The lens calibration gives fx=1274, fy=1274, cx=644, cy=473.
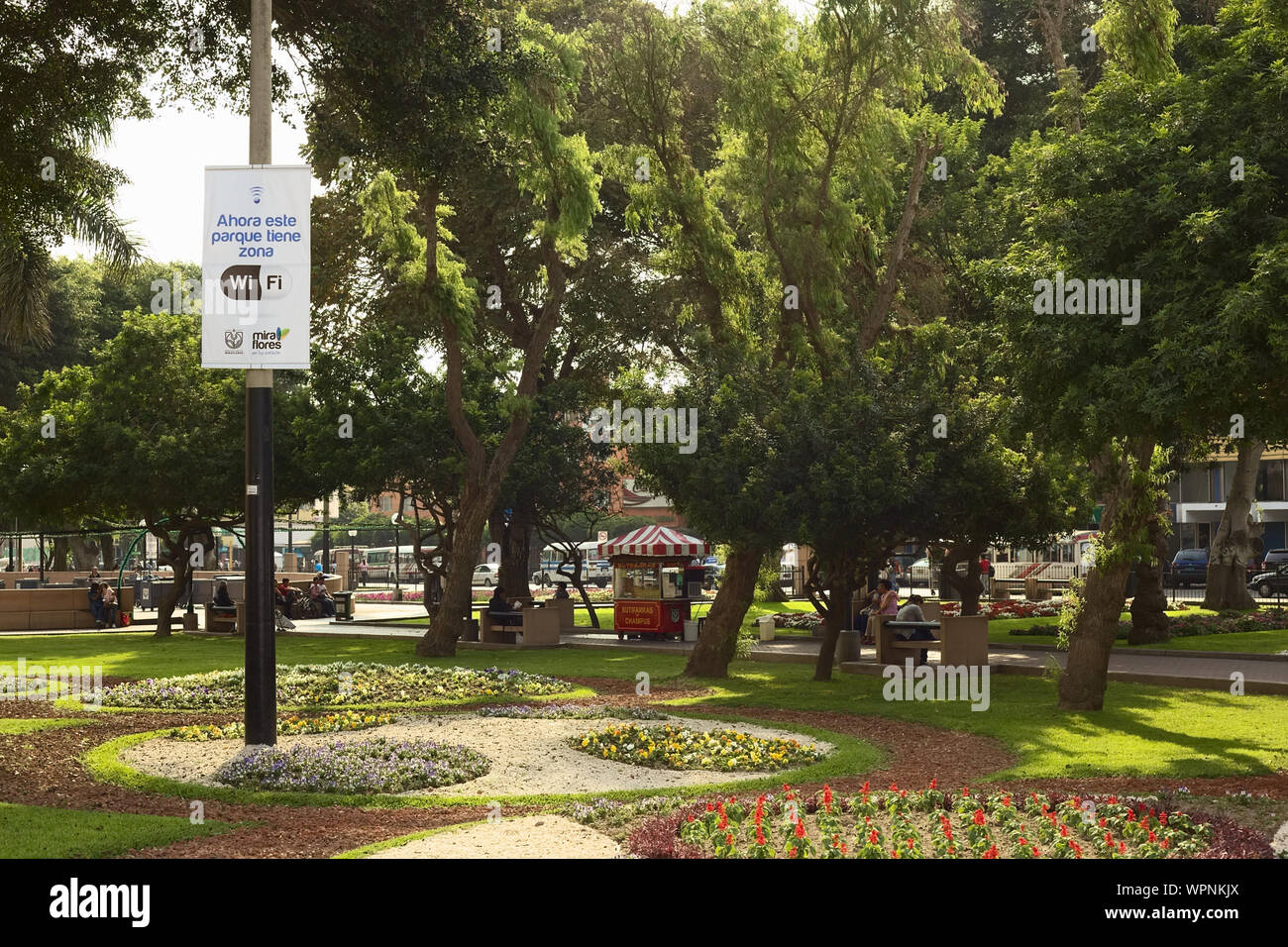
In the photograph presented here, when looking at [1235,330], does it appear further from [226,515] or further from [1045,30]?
[226,515]

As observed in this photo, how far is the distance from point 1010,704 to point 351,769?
9.98 m

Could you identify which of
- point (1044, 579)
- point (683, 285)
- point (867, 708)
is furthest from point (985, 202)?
point (1044, 579)

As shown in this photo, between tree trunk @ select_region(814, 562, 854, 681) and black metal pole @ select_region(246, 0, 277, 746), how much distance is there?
35.6ft

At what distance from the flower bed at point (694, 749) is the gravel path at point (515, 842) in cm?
320

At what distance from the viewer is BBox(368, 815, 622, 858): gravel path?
26.6 feet

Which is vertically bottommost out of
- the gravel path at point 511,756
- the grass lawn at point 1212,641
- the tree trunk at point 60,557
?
the grass lawn at point 1212,641

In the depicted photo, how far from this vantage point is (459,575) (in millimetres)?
27109

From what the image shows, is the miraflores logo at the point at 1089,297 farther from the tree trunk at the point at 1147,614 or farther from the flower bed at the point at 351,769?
the tree trunk at the point at 1147,614

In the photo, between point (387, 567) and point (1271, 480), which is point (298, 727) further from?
point (387, 567)

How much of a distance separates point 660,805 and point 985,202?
68.7 ft

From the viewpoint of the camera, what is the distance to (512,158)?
801 inches

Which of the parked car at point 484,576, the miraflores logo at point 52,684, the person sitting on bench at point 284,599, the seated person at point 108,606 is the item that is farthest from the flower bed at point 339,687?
the parked car at point 484,576

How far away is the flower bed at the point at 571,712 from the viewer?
52.2 feet

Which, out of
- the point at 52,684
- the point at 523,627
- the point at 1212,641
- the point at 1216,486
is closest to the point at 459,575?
the point at 523,627
